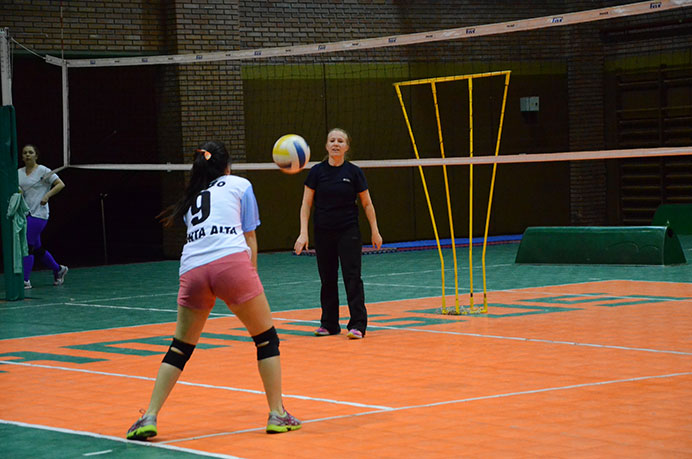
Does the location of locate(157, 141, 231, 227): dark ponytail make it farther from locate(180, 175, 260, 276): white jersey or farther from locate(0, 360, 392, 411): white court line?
locate(0, 360, 392, 411): white court line

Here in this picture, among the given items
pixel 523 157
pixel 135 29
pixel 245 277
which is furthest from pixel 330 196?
pixel 135 29

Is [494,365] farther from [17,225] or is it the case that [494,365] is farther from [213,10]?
[213,10]

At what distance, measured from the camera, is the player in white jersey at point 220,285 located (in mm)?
6297

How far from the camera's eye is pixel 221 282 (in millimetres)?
6273

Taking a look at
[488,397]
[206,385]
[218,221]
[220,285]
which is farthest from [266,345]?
[206,385]

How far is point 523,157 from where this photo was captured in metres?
11.4

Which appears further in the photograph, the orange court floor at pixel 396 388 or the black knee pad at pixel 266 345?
the black knee pad at pixel 266 345

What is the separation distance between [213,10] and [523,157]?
409 inches

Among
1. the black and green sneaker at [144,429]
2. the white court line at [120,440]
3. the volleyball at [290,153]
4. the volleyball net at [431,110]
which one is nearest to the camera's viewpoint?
the white court line at [120,440]

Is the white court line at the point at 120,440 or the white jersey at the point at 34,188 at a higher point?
the white jersey at the point at 34,188

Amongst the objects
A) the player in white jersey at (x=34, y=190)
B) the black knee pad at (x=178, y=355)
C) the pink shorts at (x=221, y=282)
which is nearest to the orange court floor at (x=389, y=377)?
the black knee pad at (x=178, y=355)

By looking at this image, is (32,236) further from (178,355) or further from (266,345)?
(266,345)

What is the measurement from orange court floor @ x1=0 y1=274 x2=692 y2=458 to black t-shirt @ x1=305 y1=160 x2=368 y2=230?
3.41ft

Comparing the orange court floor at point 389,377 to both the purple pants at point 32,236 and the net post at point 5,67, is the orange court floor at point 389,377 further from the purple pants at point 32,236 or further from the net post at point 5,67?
the net post at point 5,67
